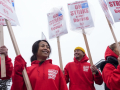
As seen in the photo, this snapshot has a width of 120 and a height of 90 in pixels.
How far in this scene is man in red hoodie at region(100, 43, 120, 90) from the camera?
1.97 metres

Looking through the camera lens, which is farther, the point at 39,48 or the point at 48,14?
the point at 48,14

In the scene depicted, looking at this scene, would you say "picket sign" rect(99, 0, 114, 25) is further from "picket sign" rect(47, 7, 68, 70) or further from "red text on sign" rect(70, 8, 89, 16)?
"picket sign" rect(47, 7, 68, 70)

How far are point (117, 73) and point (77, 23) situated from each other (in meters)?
1.77

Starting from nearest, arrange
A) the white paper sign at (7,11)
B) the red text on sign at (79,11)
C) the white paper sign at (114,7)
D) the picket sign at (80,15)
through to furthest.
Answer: the white paper sign at (7,11)
the white paper sign at (114,7)
the picket sign at (80,15)
the red text on sign at (79,11)

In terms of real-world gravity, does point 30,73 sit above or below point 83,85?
above

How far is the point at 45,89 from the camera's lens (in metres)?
1.89

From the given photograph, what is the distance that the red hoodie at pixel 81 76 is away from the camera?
3.06 metres

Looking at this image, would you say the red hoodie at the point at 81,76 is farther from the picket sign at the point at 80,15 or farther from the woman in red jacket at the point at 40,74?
the woman in red jacket at the point at 40,74

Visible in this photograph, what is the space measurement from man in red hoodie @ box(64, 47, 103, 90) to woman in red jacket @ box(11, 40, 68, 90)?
1089mm

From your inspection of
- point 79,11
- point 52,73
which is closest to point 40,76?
point 52,73

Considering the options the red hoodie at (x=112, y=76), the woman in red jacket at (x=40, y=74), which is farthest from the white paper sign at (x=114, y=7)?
the woman in red jacket at (x=40, y=74)

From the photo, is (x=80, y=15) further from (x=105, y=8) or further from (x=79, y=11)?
(x=105, y=8)

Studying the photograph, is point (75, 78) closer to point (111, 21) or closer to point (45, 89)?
point (45, 89)

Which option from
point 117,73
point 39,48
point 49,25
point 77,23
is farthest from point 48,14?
point 117,73
